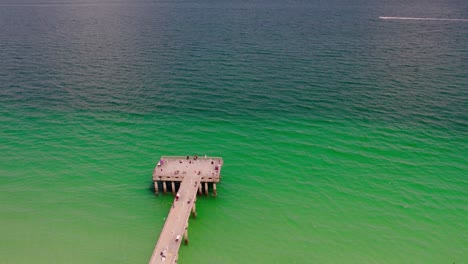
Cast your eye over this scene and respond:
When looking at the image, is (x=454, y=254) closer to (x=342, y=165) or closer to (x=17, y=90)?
(x=342, y=165)

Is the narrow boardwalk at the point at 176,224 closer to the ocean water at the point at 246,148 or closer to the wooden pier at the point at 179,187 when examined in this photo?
the wooden pier at the point at 179,187

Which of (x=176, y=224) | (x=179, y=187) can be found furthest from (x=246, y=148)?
(x=176, y=224)

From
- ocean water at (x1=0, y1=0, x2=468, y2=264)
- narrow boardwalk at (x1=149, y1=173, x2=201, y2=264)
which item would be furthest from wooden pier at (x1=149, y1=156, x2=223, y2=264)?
ocean water at (x1=0, y1=0, x2=468, y2=264)

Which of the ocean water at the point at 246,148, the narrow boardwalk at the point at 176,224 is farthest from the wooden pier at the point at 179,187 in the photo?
the ocean water at the point at 246,148

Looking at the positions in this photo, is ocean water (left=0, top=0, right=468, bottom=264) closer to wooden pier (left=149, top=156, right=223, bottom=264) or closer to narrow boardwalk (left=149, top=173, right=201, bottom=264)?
wooden pier (left=149, top=156, right=223, bottom=264)

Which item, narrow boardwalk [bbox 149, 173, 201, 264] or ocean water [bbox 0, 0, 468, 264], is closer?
narrow boardwalk [bbox 149, 173, 201, 264]
